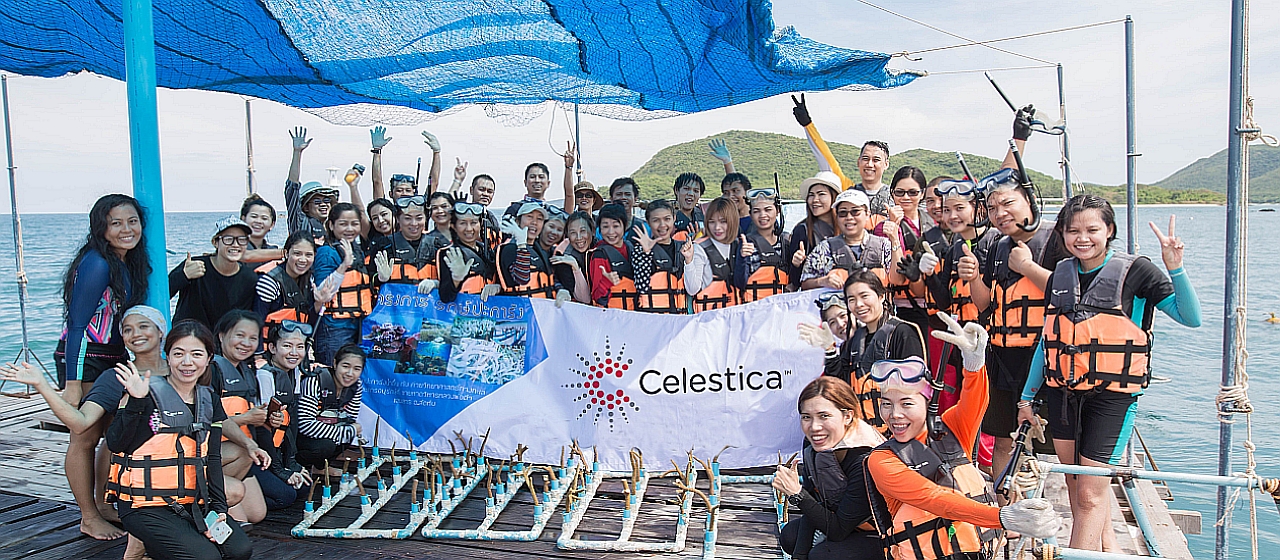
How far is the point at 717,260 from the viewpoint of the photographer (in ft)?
17.1

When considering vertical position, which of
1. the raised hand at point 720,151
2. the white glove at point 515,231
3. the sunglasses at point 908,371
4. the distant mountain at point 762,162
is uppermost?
the distant mountain at point 762,162

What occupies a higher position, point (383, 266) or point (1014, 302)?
point (383, 266)

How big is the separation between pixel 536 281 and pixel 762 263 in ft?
4.99

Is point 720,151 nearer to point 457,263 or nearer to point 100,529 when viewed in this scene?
point 457,263

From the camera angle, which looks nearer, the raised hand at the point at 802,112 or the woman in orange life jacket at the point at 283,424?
the woman in orange life jacket at the point at 283,424

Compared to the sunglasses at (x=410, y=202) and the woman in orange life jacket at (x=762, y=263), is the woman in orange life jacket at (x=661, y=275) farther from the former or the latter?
the sunglasses at (x=410, y=202)

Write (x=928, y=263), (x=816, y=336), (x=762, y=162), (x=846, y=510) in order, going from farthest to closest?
(x=762, y=162) → (x=928, y=263) → (x=816, y=336) → (x=846, y=510)

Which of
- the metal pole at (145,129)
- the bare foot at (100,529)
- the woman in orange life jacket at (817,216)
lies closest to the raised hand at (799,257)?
the woman in orange life jacket at (817,216)

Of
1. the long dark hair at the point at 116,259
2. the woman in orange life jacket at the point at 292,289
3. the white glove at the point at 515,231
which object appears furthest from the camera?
the white glove at the point at 515,231

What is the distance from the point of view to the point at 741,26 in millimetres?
4289

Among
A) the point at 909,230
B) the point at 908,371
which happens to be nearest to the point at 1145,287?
the point at 908,371

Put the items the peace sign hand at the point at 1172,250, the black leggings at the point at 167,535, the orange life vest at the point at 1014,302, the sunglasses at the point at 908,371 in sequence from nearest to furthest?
1. the sunglasses at the point at 908,371
2. the peace sign hand at the point at 1172,250
3. the black leggings at the point at 167,535
4. the orange life vest at the point at 1014,302

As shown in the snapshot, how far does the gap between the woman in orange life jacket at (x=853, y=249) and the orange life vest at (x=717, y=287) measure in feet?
1.93

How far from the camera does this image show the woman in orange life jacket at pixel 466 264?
538 centimetres
